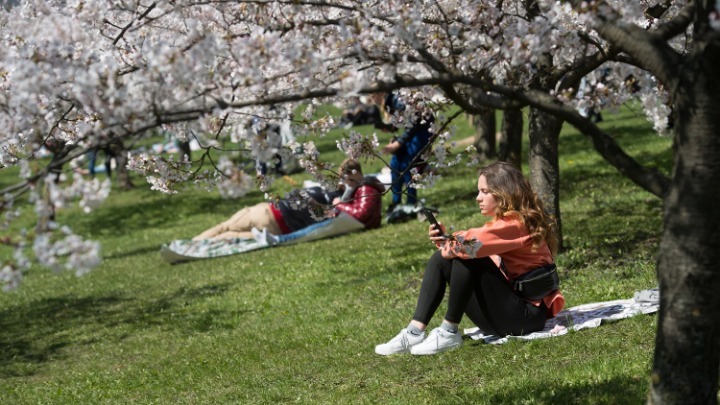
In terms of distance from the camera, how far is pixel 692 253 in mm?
3926

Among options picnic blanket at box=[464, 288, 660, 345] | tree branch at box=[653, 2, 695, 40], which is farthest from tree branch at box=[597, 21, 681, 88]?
picnic blanket at box=[464, 288, 660, 345]

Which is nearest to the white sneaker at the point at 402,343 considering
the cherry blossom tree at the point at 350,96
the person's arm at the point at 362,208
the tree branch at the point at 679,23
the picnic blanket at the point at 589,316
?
the picnic blanket at the point at 589,316

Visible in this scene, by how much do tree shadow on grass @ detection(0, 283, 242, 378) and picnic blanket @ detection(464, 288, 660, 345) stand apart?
3377 mm

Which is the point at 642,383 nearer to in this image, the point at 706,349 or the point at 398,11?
the point at 706,349

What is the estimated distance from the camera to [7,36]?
7.25 meters

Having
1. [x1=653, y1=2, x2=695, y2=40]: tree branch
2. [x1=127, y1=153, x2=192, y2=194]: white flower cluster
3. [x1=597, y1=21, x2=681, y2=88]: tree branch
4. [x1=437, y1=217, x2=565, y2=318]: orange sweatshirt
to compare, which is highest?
[x1=653, y1=2, x2=695, y2=40]: tree branch

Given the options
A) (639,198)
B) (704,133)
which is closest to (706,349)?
(704,133)

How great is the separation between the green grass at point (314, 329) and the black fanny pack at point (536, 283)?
1.15ft

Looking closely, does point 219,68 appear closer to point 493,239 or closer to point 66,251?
point 66,251

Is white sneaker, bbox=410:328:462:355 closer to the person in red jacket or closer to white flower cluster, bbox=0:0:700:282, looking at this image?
the person in red jacket

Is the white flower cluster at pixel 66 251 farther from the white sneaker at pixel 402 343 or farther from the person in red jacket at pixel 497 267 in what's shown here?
the white sneaker at pixel 402 343

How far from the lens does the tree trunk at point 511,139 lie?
14.3 m

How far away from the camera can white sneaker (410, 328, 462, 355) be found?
675 centimetres

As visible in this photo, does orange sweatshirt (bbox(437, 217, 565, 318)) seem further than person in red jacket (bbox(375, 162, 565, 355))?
No
